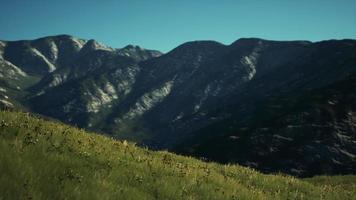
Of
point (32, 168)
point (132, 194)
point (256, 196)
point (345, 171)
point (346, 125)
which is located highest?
point (32, 168)

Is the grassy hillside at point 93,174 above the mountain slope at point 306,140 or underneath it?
above

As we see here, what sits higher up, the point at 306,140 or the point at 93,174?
the point at 93,174

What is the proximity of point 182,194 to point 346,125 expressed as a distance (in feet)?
455

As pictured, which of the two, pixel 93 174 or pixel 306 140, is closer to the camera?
pixel 93 174

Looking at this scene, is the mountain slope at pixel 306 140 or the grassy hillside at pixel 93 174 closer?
Result: the grassy hillside at pixel 93 174

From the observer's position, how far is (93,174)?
1226 cm

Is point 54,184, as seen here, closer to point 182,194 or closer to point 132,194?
point 132,194

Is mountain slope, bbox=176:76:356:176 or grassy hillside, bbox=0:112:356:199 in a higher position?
grassy hillside, bbox=0:112:356:199

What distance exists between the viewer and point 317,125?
15075cm

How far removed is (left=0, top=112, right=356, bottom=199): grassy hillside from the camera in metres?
10.6

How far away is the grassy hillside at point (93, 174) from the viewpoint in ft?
34.8

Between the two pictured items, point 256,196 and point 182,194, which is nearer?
point 182,194

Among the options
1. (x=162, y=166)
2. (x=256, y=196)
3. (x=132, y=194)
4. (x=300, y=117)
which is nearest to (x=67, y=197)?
(x=132, y=194)

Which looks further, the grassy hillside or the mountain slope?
the mountain slope
